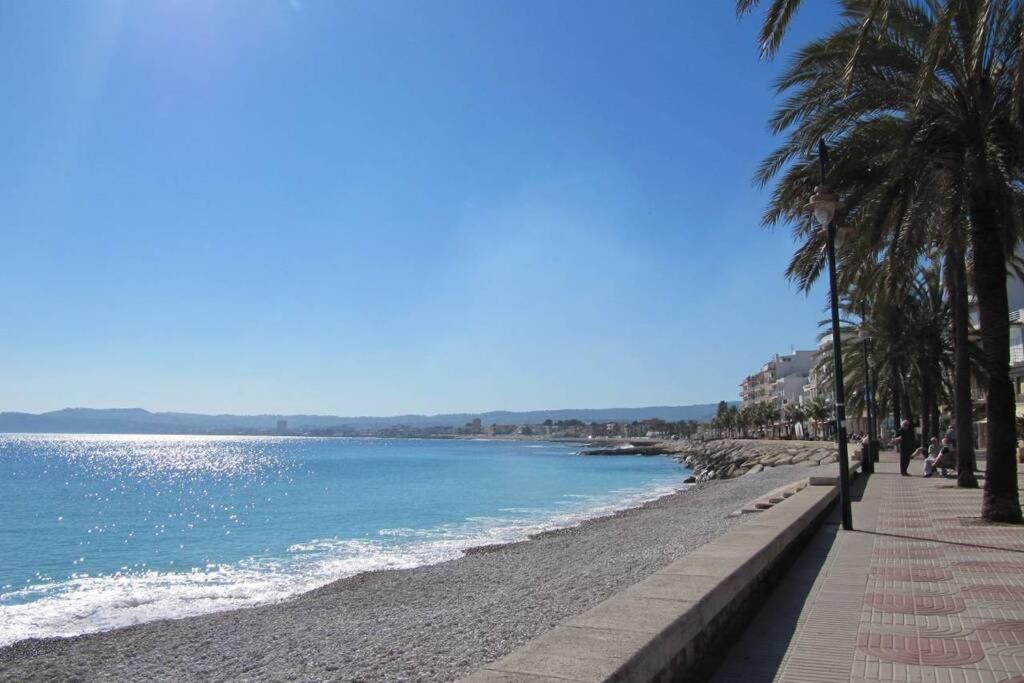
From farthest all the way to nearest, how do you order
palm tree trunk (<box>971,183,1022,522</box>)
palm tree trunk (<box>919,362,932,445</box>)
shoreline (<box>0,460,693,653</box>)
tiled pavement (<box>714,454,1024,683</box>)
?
1. palm tree trunk (<box>919,362,932,445</box>)
2. shoreline (<box>0,460,693,653</box>)
3. palm tree trunk (<box>971,183,1022,522</box>)
4. tiled pavement (<box>714,454,1024,683</box>)

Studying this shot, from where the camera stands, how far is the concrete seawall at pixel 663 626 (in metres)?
3.57

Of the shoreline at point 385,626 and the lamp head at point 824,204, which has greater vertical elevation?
the lamp head at point 824,204

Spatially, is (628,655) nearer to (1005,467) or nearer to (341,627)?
(341,627)

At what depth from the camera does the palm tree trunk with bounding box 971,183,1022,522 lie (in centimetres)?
1137

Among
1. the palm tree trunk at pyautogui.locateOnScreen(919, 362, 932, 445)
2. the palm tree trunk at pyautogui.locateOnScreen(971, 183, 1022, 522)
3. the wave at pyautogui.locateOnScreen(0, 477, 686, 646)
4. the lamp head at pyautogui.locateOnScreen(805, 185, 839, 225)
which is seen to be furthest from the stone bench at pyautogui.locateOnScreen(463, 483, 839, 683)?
the palm tree trunk at pyautogui.locateOnScreen(919, 362, 932, 445)

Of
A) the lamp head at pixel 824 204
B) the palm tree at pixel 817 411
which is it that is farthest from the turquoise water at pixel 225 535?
the palm tree at pixel 817 411

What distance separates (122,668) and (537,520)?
19.8 m

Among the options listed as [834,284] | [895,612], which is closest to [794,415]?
[834,284]

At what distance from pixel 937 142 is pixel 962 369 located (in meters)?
6.80

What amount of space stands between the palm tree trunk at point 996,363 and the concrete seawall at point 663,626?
573cm

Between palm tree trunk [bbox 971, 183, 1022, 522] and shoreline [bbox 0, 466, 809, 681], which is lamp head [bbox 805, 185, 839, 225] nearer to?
palm tree trunk [bbox 971, 183, 1022, 522]

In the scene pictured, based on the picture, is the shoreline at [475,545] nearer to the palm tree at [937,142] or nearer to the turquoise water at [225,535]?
the turquoise water at [225,535]

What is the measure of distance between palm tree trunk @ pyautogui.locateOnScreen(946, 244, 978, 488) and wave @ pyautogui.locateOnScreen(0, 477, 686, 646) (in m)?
10.8

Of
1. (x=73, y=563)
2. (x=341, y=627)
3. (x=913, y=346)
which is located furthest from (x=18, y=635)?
(x=913, y=346)
